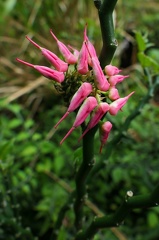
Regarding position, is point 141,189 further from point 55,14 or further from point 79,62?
point 55,14

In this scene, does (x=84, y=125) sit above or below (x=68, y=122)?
above

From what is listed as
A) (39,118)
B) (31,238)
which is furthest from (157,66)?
(39,118)

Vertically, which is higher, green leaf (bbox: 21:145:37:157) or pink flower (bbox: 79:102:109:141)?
pink flower (bbox: 79:102:109:141)

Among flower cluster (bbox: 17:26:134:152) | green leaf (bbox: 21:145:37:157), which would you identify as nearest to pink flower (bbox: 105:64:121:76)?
flower cluster (bbox: 17:26:134:152)

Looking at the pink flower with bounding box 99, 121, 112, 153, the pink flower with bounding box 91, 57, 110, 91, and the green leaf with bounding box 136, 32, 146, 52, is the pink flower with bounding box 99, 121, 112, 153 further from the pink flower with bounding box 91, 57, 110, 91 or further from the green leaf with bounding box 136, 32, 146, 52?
the green leaf with bounding box 136, 32, 146, 52

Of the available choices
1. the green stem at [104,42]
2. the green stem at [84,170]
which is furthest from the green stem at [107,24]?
the green stem at [84,170]

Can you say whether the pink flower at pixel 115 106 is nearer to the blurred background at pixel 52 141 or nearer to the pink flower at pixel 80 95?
the pink flower at pixel 80 95
